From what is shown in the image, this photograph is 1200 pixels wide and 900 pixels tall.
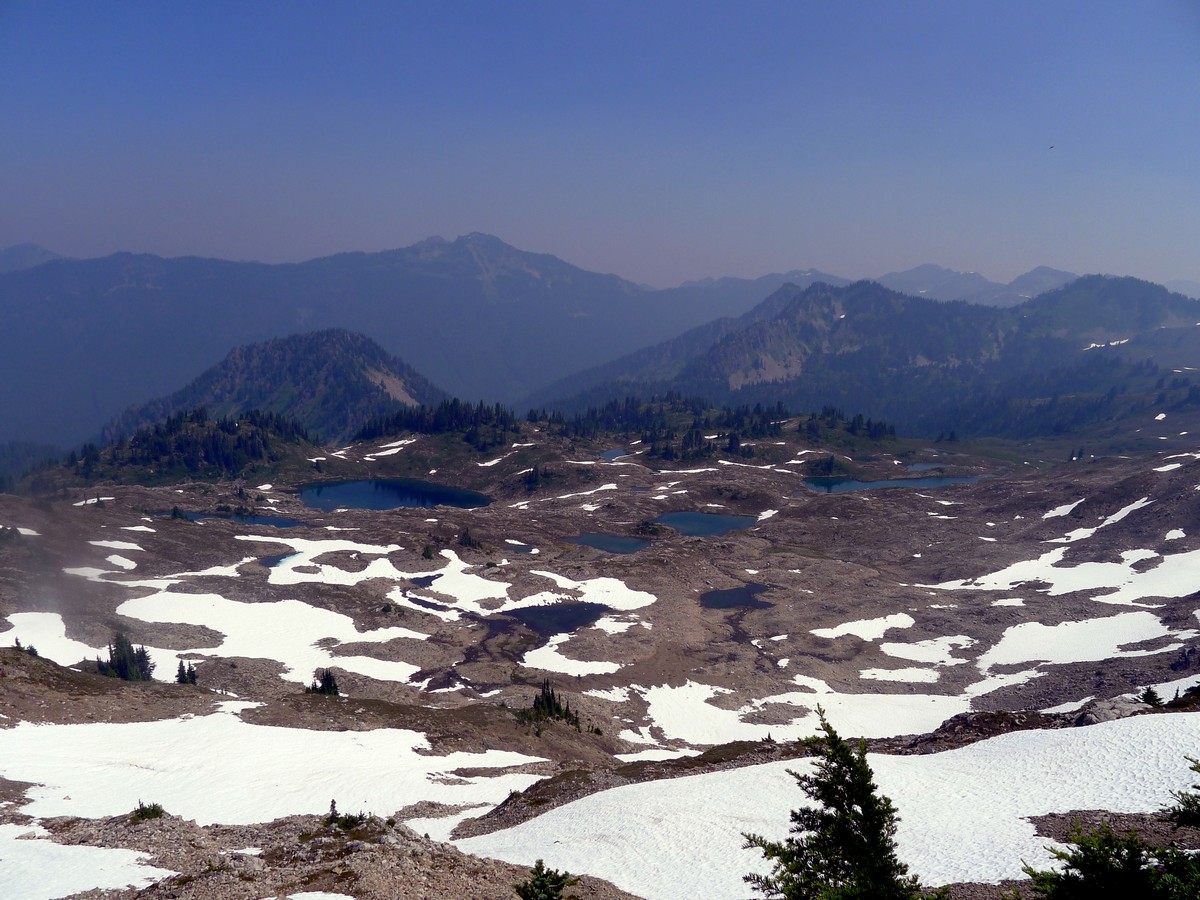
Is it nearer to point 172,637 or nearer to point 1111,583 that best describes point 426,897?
point 172,637

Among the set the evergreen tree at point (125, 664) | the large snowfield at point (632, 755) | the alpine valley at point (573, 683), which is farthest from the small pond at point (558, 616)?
the evergreen tree at point (125, 664)

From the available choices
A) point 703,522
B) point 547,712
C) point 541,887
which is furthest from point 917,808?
point 703,522

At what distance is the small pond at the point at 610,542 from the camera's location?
136 metres

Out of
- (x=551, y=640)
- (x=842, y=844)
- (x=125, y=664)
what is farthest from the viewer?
(x=551, y=640)

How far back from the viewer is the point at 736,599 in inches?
4026

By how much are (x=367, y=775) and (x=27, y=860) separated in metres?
17.7

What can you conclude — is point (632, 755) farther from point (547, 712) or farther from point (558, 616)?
point (558, 616)

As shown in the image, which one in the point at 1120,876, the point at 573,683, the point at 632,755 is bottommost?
the point at 573,683

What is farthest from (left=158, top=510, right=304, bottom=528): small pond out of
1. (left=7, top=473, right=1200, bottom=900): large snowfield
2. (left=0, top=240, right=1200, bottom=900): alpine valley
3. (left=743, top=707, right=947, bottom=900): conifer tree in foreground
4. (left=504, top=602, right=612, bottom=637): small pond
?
(left=743, top=707, right=947, bottom=900): conifer tree in foreground

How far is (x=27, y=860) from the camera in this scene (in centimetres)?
2267

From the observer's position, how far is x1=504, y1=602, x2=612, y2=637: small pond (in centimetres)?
8756

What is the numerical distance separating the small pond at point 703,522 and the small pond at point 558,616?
56.9m

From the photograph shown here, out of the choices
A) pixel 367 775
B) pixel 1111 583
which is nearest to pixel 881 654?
pixel 1111 583

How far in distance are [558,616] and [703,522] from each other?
7438cm
